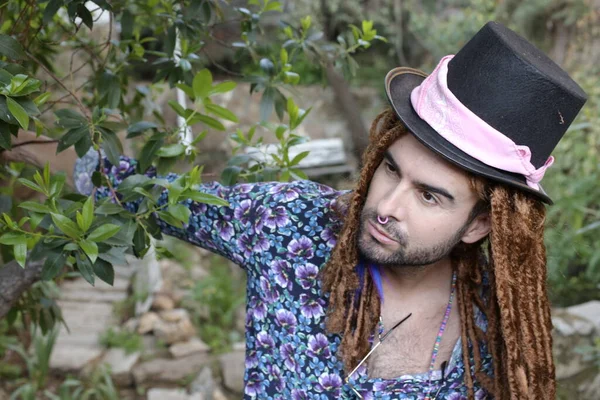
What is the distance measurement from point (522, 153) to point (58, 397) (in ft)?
9.75

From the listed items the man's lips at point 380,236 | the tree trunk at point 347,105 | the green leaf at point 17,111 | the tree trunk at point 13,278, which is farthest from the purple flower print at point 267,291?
the tree trunk at point 347,105

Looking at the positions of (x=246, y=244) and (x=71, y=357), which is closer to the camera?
(x=246, y=244)

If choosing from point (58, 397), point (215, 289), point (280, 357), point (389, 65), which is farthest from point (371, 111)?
point (280, 357)

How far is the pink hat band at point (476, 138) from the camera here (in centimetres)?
159

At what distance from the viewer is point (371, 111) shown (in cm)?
736

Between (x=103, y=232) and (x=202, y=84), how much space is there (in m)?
0.48

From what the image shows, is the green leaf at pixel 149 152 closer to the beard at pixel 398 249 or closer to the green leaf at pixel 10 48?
the green leaf at pixel 10 48

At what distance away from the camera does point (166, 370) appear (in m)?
4.17

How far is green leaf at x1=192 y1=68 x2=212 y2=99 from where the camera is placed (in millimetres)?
1757

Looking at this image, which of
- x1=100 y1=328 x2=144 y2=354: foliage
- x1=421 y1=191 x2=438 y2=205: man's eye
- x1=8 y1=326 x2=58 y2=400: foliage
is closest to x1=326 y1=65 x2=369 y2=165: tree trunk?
x1=100 y1=328 x2=144 y2=354: foliage

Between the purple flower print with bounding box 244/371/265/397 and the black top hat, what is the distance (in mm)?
771

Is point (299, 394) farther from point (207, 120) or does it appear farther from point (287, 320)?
point (207, 120)

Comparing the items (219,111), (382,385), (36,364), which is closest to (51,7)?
(219,111)

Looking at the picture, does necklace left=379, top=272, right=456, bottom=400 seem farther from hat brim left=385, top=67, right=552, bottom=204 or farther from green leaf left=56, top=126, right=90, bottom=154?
green leaf left=56, top=126, right=90, bottom=154
